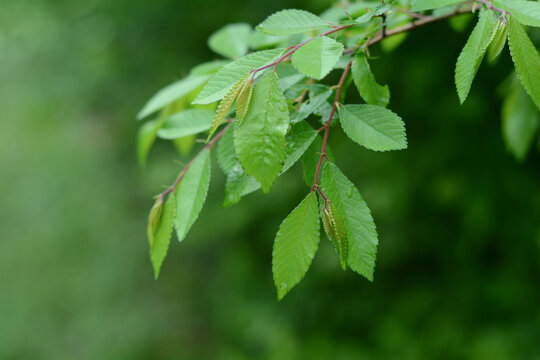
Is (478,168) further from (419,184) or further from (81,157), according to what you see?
(81,157)

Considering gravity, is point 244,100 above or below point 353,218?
above

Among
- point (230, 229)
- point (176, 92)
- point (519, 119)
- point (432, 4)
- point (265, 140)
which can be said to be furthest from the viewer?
point (230, 229)

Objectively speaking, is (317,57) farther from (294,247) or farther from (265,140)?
(294,247)

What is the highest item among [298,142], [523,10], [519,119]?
[523,10]

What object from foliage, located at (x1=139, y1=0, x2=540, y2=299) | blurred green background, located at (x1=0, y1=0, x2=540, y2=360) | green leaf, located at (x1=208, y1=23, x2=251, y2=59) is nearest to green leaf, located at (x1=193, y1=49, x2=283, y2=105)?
foliage, located at (x1=139, y1=0, x2=540, y2=299)

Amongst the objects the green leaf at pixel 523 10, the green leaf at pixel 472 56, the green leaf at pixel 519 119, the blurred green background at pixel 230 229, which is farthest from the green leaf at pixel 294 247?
the blurred green background at pixel 230 229

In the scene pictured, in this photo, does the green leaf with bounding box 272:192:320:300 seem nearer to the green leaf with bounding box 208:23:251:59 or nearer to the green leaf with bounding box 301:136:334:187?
the green leaf with bounding box 301:136:334:187

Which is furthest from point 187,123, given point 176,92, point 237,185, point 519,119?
point 519,119

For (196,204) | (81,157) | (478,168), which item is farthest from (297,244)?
(81,157)

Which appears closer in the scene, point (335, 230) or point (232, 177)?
point (335, 230)
